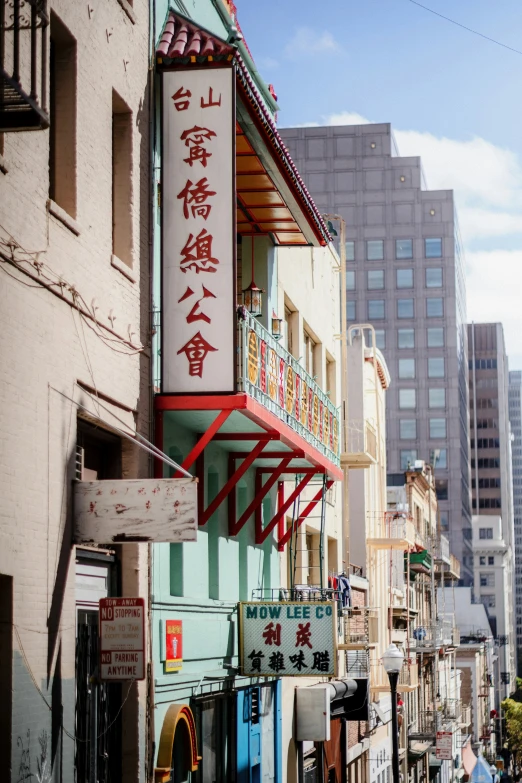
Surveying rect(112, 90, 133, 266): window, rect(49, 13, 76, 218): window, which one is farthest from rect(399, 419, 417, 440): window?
rect(49, 13, 76, 218): window

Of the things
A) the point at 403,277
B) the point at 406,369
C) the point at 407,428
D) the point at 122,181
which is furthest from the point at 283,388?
the point at 403,277

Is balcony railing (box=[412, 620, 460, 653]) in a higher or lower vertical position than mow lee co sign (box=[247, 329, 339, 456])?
lower

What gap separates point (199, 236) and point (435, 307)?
122 meters

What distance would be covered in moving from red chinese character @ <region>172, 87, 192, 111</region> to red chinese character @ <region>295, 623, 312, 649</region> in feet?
25.2

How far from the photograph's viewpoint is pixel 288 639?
19.2m

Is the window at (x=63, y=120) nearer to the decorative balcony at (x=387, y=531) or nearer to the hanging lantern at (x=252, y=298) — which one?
the hanging lantern at (x=252, y=298)

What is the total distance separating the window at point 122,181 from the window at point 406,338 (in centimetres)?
12028

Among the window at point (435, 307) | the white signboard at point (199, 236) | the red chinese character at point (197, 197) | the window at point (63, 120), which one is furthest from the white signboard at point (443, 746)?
the window at point (435, 307)

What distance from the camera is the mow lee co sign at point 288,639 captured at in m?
18.9

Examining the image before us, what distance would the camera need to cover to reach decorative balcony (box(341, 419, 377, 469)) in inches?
1257

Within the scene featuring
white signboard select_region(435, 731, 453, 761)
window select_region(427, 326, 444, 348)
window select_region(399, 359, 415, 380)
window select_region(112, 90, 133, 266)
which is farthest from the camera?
window select_region(427, 326, 444, 348)

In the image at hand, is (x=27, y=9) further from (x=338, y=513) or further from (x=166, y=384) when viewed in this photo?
(x=338, y=513)

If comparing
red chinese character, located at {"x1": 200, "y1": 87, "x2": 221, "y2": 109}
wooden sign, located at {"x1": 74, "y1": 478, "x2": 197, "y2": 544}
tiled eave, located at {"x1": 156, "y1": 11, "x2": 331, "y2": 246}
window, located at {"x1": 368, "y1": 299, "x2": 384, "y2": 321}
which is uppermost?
window, located at {"x1": 368, "y1": 299, "x2": 384, "y2": 321}

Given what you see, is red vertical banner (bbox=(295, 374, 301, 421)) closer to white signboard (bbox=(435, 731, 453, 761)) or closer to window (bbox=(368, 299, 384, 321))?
white signboard (bbox=(435, 731, 453, 761))
